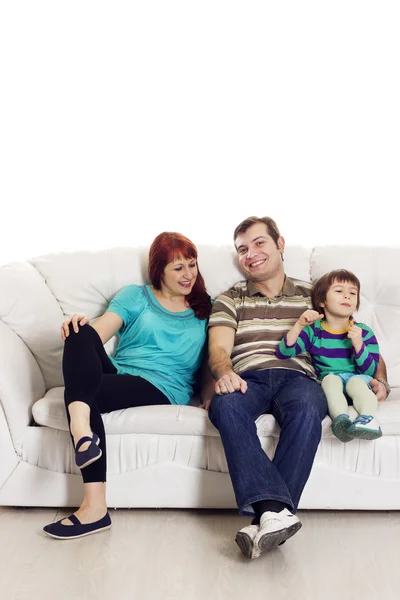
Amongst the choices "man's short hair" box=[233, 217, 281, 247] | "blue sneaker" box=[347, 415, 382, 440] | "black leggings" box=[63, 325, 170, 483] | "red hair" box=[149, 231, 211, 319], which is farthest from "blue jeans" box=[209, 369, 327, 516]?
"man's short hair" box=[233, 217, 281, 247]

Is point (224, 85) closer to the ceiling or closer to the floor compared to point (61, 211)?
closer to the ceiling

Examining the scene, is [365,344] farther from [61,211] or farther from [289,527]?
[61,211]

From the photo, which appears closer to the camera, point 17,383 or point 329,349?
point 17,383

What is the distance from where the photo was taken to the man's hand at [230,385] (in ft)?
7.98

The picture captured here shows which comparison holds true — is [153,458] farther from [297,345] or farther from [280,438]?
[297,345]

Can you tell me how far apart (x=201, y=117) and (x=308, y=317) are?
1470 millimetres

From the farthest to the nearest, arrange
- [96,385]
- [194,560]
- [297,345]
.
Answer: [297,345]
[96,385]
[194,560]

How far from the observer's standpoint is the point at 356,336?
2590mm

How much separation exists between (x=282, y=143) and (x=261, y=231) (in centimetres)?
92

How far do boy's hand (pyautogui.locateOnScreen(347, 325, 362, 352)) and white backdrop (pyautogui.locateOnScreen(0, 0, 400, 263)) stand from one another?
115 centimetres

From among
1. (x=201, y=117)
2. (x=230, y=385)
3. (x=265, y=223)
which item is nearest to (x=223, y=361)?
(x=230, y=385)

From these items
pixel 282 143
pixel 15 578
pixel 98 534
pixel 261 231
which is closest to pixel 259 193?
pixel 282 143

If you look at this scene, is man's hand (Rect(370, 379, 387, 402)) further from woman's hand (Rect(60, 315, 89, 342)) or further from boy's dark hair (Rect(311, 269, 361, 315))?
woman's hand (Rect(60, 315, 89, 342))

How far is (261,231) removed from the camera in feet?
9.38
